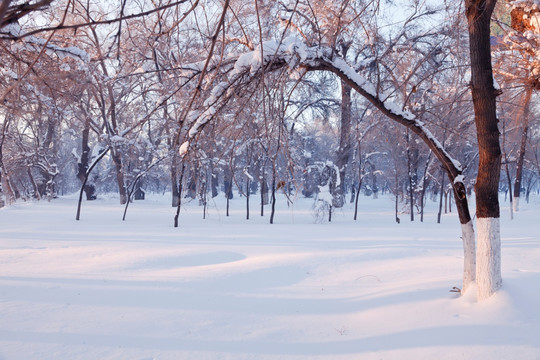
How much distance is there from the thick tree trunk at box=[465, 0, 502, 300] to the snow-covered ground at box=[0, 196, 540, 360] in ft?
0.98

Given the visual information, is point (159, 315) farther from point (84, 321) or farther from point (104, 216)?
point (104, 216)

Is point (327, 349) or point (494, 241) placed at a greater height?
point (494, 241)

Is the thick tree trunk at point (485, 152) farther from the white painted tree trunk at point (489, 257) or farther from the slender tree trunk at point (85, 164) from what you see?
the slender tree trunk at point (85, 164)

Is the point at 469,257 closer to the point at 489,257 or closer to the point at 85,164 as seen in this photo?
the point at 489,257

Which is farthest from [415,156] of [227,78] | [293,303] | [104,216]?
[227,78]

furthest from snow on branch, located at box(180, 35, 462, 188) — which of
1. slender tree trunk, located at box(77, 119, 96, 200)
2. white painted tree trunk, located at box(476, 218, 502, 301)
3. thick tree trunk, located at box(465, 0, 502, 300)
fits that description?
slender tree trunk, located at box(77, 119, 96, 200)

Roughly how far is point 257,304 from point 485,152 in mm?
3306

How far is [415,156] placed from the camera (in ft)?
71.6

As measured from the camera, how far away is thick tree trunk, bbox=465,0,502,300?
12.4 feet

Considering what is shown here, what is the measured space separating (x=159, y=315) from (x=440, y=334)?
313cm

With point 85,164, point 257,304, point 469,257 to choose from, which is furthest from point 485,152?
point 85,164

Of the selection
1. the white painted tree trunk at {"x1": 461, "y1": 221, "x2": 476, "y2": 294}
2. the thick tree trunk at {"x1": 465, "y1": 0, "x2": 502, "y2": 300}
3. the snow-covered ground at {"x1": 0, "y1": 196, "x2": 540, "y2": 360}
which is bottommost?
the snow-covered ground at {"x1": 0, "y1": 196, "x2": 540, "y2": 360}

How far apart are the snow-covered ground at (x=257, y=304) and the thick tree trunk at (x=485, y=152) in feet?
0.98

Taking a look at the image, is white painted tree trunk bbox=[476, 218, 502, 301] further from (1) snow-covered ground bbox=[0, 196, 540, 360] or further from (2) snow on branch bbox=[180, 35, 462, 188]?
(2) snow on branch bbox=[180, 35, 462, 188]
